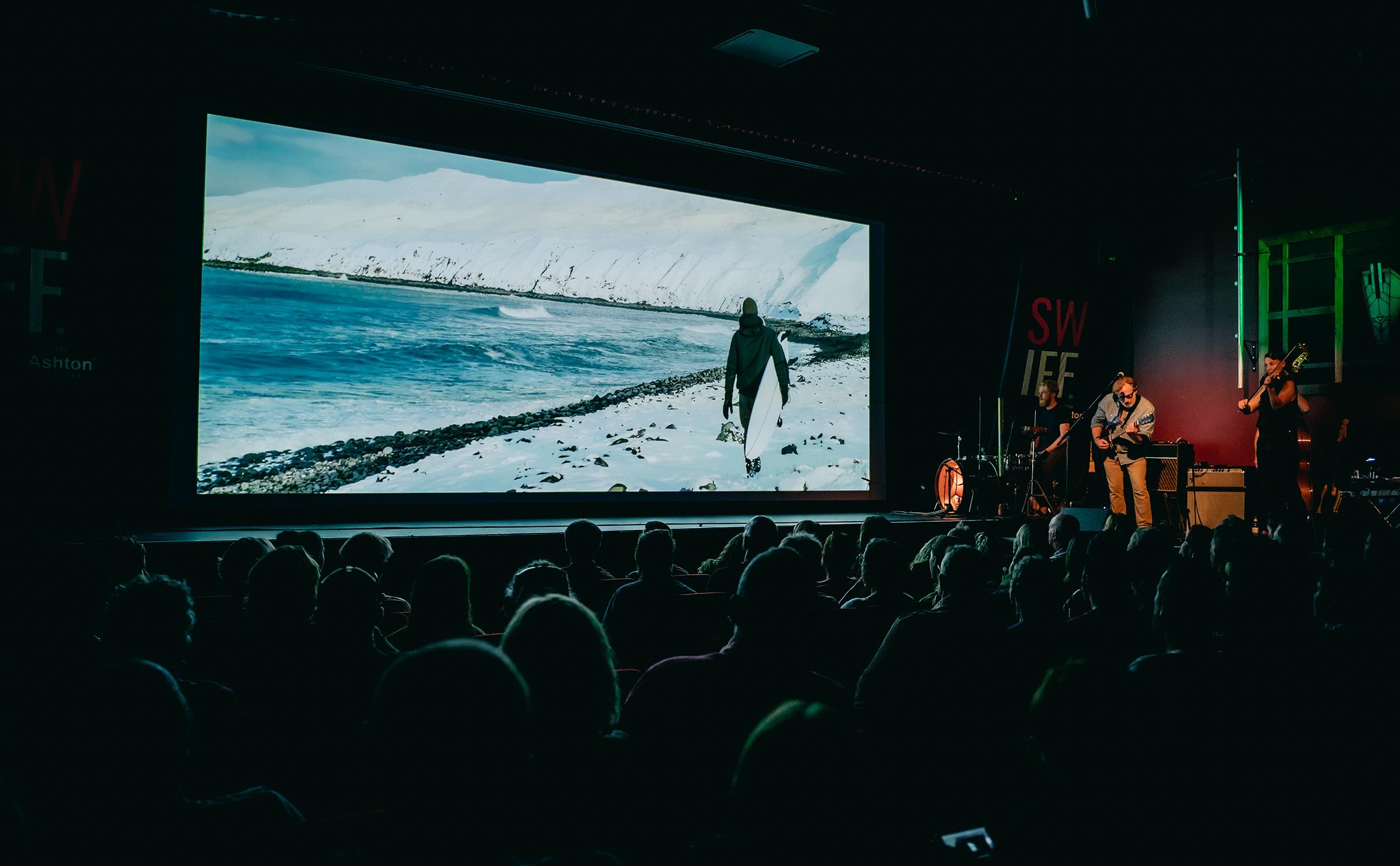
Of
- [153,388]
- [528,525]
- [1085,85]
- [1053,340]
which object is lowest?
[528,525]

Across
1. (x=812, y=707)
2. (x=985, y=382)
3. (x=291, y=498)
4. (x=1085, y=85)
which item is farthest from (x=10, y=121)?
(x=985, y=382)

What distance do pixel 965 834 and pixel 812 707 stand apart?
0.44m

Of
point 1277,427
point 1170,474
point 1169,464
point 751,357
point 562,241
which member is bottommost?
point 1170,474

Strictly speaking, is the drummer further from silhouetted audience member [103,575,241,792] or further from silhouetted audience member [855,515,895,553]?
silhouetted audience member [103,575,241,792]

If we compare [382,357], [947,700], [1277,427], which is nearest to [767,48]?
[382,357]

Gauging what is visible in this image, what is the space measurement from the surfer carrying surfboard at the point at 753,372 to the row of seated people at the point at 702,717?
5.60 metres

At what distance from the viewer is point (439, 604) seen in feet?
7.11

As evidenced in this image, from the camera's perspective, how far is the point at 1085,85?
6.41 metres

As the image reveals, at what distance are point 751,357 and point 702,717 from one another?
7118mm

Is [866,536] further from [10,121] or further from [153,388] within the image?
[10,121]

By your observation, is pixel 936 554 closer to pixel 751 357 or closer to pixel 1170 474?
pixel 751 357

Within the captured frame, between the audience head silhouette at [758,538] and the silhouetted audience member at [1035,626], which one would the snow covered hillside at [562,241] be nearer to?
the audience head silhouette at [758,538]

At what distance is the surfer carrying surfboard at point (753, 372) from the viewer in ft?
28.0

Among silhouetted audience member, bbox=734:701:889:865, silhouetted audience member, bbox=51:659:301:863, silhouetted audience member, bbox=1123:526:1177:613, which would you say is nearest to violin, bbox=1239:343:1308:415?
silhouetted audience member, bbox=1123:526:1177:613
